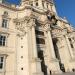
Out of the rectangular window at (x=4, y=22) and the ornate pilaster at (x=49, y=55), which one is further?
the rectangular window at (x=4, y=22)

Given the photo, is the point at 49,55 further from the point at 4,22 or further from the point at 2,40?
the point at 4,22

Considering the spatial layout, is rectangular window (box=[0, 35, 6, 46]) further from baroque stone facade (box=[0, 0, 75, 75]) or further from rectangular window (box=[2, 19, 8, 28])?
rectangular window (box=[2, 19, 8, 28])

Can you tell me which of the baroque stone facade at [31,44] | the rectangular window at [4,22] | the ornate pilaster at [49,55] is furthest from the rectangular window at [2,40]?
the ornate pilaster at [49,55]

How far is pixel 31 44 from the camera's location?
71.5 feet

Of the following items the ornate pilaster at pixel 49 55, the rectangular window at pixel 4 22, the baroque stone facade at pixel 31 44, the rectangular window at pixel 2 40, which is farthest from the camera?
the rectangular window at pixel 4 22

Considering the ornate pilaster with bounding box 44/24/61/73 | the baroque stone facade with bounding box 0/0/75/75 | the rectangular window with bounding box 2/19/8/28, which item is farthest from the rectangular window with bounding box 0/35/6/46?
the ornate pilaster with bounding box 44/24/61/73

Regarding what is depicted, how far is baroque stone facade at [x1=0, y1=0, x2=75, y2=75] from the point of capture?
20750mm

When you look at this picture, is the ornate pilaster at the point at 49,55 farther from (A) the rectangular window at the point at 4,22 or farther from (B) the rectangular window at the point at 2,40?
(B) the rectangular window at the point at 2,40

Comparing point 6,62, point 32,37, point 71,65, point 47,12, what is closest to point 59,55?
point 71,65

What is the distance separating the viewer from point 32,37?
2256 cm

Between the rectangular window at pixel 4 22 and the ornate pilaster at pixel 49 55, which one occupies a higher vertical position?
the rectangular window at pixel 4 22

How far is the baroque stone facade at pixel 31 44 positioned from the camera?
68.1 feet

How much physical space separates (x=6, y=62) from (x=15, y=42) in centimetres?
468

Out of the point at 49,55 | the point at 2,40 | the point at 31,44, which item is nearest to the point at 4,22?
the point at 2,40
